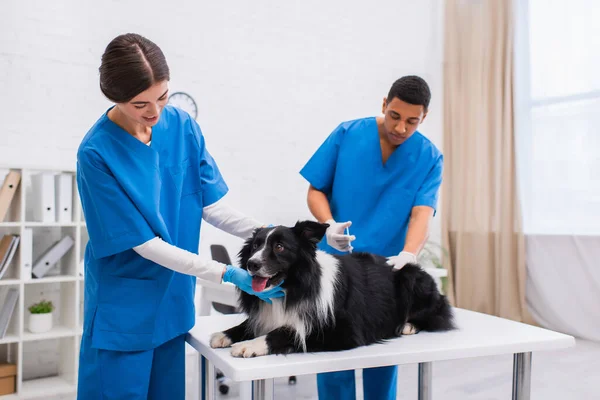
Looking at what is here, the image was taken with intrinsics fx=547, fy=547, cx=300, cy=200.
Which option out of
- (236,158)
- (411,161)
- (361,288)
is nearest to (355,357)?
(361,288)

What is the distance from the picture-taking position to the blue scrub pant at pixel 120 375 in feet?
4.68

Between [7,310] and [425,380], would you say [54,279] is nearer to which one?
[7,310]

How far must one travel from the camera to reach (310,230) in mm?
1568

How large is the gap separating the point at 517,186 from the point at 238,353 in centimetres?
436

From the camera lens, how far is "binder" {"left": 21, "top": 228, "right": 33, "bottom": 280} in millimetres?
3322

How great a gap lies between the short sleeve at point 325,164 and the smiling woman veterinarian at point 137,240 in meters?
0.73

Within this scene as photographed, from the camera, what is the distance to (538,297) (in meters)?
5.05

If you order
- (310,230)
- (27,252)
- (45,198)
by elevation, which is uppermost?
(45,198)

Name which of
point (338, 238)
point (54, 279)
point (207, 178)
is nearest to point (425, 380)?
point (338, 238)

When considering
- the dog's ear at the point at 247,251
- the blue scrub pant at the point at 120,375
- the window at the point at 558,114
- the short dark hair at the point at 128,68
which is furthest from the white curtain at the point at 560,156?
the short dark hair at the point at 128,68

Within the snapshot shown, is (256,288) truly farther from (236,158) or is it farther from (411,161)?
(236,158)

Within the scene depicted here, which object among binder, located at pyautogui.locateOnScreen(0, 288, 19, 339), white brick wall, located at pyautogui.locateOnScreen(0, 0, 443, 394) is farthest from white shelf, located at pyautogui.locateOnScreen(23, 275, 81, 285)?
white brick wall, located at pyautogui.locateOnScreen(0, 0, 443, 394)

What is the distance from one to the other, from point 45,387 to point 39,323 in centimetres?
41

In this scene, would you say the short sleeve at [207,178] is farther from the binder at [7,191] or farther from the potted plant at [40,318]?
the potted plant at [40,318]
